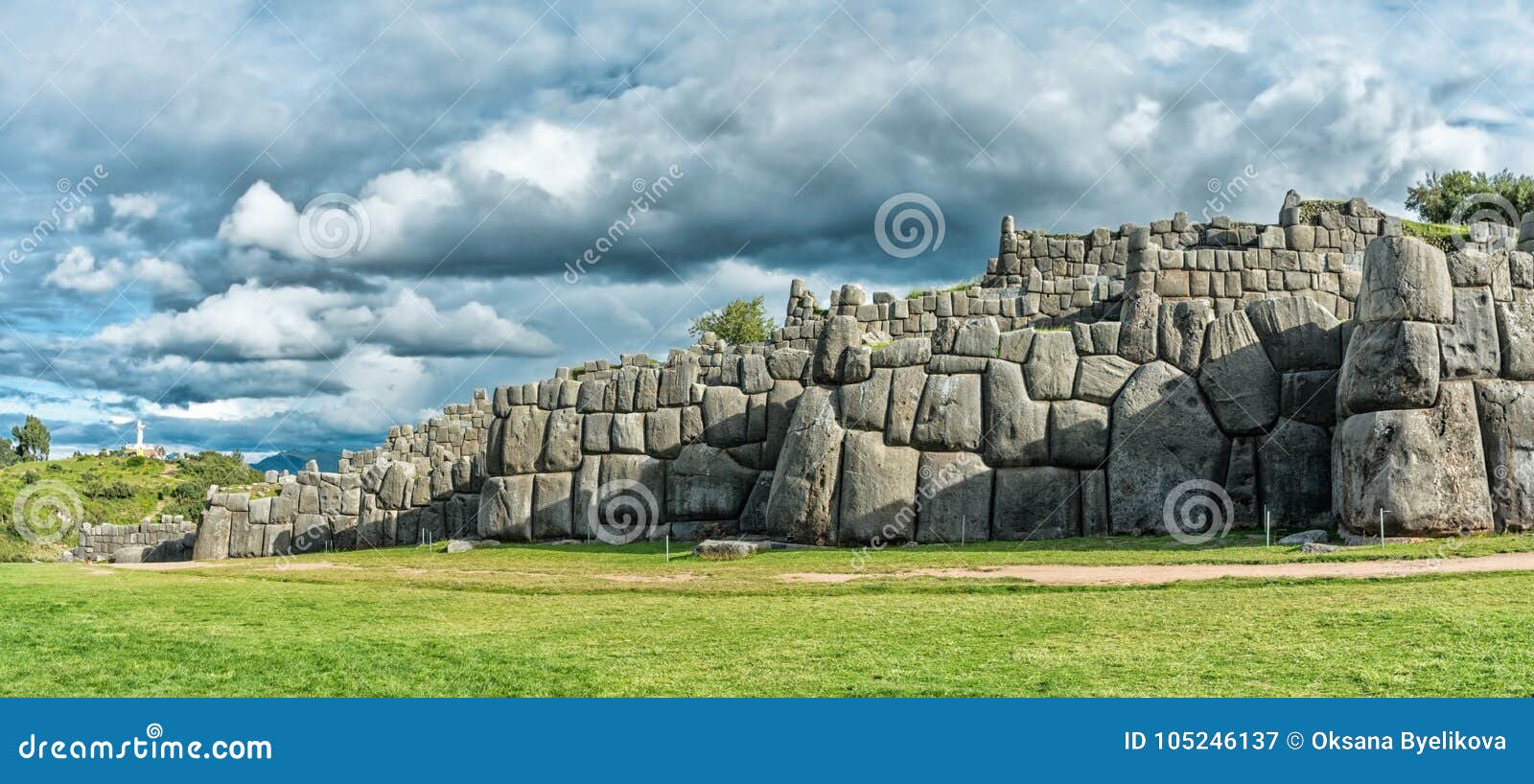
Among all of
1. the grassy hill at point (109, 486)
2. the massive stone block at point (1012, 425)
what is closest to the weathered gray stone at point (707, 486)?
the massive stone block at point (1012, 425)

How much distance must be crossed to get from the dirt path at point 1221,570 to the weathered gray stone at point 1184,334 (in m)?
6.74

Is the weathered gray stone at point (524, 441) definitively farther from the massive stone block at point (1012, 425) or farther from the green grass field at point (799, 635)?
the massive stone block at point (1012, 425)

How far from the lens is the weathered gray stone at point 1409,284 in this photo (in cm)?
1886

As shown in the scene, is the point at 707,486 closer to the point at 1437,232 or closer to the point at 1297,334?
the point at 1297,334

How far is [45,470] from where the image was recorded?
7944 centimetres

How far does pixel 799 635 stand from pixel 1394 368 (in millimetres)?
11276

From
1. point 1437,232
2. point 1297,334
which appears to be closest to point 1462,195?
point 1437,232

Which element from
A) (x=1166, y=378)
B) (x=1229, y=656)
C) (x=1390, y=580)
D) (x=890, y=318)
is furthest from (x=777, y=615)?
(x=890, y=318)

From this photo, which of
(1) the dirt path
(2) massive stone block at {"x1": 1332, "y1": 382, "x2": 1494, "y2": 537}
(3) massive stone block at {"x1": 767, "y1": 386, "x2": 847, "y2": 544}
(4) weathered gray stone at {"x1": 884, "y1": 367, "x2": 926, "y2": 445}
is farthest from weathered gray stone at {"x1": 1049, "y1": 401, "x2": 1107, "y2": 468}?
(1) the dirt path

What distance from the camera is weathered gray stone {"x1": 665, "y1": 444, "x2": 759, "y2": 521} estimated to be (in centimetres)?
2720

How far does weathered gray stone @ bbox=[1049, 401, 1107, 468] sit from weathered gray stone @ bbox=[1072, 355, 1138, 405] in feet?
0.64

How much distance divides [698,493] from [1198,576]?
1378cm

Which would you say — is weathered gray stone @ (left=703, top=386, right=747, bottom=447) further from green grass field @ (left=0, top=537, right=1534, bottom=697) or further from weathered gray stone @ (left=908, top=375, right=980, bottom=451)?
green grass field @ (left=0, top=537, right=1534, bottom=697)

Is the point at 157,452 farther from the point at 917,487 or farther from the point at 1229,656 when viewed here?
the point at 1229,656
